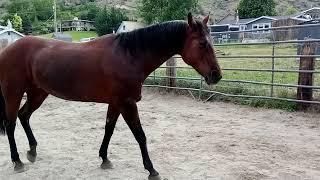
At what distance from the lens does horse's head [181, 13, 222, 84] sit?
3279 mm

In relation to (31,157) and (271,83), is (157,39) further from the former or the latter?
(271,83)

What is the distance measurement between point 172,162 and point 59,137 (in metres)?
1.98

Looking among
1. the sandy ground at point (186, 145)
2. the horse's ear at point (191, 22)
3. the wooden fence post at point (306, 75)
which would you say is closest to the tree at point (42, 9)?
the sandy ground at point (186, 145)

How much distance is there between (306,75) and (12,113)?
477 cm

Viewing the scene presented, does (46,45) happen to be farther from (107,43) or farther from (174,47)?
(174,47)

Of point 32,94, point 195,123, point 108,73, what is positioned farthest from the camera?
point 195,123

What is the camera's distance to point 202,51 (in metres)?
3.30

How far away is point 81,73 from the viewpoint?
3.63 metres

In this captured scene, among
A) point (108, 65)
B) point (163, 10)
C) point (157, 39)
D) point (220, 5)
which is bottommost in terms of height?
point (108, 65)

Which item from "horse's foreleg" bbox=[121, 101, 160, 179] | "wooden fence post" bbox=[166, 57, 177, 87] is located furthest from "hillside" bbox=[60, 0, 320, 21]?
"horse's foreleg" bbox=[121, 101, 160, 179]

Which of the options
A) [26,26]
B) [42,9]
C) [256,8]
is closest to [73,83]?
[26,26]

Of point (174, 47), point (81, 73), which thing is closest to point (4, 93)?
point (81, 73)

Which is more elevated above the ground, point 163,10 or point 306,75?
point 163,10

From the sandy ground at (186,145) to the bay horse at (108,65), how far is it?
→ 322 mm
